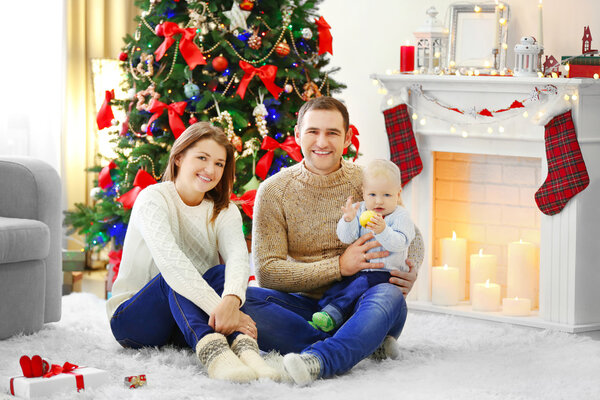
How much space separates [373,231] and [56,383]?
3.27 feet

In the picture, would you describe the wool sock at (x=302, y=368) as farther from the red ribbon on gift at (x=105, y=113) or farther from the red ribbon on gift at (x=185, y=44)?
the red ribbon on gift at (x=105, y=113)

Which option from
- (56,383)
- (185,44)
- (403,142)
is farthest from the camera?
(403,142)

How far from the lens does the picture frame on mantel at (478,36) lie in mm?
3729

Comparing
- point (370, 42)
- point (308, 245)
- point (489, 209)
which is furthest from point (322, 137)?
point (370, 42)

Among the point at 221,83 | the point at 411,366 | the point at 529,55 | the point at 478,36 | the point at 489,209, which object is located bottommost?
the point at 411,366

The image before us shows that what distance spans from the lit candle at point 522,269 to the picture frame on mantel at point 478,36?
750 mm

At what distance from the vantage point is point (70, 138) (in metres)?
4.80

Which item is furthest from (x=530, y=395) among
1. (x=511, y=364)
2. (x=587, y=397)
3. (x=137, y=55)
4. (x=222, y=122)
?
(x=137, y=55)

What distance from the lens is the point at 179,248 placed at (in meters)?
2.72

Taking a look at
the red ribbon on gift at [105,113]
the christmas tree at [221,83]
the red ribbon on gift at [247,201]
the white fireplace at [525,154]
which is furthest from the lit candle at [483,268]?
the red ribbon on gift at [105,113]

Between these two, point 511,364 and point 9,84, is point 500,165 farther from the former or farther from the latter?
point 9,84

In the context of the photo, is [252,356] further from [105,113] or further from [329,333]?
[105,113]

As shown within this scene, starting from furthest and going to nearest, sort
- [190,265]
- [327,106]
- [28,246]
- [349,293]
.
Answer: [28,246] < [327,106] < [349,293] < [190,265]

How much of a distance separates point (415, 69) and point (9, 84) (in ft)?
6.87
